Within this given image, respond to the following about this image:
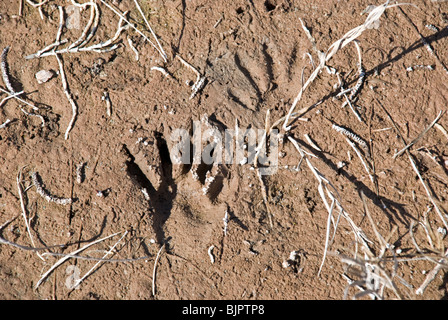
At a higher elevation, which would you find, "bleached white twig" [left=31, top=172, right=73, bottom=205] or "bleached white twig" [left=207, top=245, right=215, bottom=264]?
"bleached white twig" [left=31, top=172, right=73, bottom=205]

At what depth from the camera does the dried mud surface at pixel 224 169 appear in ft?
7.30

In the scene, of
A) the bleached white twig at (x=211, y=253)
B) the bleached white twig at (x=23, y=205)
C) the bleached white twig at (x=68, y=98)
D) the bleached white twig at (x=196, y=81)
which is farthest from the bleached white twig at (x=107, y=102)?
the bleached white twig at (x=211, y=253)

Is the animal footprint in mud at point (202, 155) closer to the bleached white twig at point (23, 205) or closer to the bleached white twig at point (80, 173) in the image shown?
the bleached white twig at point (80, 173)

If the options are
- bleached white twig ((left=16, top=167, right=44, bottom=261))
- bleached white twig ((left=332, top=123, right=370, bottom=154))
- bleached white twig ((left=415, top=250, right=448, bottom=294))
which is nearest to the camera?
bleached white twig ((left=415, top=250, right=448, bottom=294))

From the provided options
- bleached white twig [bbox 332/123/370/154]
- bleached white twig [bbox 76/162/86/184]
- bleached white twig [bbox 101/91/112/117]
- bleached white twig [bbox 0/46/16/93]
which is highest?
bleached white twig [bbox 0/46/16/93]

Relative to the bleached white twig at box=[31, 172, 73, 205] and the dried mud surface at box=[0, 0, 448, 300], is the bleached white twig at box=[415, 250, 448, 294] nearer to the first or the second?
the dried mud surface at box=[0, 0, 448, 300]

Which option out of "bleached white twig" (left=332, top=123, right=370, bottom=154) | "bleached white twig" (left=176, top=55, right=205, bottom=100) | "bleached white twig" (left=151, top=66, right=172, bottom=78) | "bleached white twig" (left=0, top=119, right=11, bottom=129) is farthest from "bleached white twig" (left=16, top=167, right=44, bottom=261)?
"bleached white twig" (left=332, top=123, right=370, bottom=154)

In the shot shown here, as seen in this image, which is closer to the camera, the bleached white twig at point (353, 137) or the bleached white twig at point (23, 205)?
the bleached white twig at point (23, 205)

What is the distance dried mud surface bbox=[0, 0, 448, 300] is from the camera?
2.22 m

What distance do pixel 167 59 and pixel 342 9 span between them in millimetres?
1256

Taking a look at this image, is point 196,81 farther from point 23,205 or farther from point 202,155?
point 23,205

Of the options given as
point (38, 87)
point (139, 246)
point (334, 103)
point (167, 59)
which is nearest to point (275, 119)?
point (334, 103)

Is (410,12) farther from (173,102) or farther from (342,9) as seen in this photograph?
(173,102)

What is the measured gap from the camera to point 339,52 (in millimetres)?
2504
